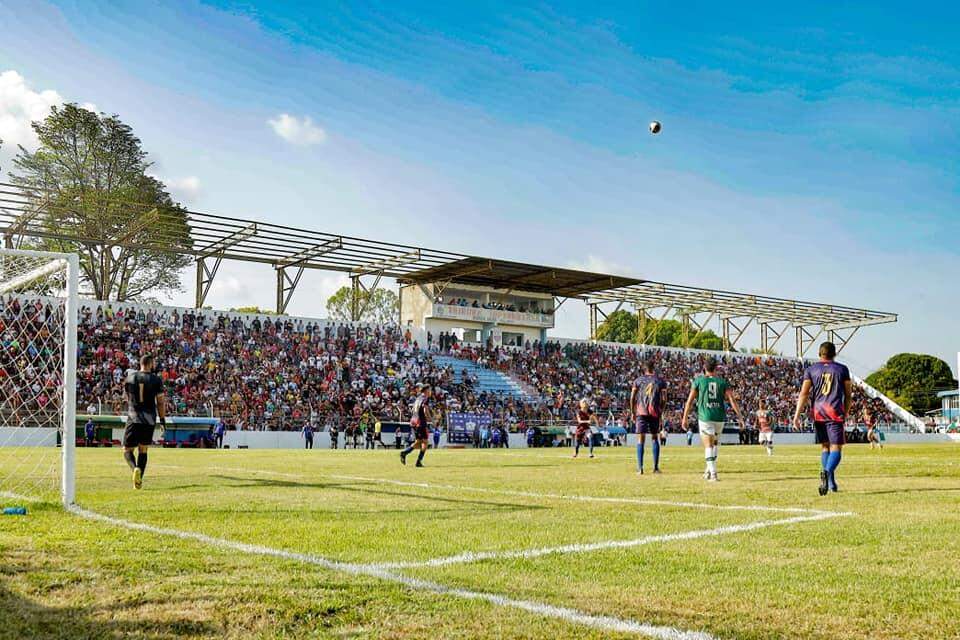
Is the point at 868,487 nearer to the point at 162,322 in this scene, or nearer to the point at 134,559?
the point at 134,559

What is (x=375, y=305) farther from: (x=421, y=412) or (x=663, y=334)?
(x=421, y=412)

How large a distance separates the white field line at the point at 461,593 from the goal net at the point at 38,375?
2.97 meters

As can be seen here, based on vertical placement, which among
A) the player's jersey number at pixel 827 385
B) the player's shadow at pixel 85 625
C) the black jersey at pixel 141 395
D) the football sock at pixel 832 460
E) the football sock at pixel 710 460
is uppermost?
the player's jersey number at pixel 827 385

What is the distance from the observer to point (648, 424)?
15492mm

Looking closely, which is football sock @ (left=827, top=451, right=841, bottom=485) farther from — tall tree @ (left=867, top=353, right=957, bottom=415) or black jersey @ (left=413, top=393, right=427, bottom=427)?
tall tree @ (left=867, top=353, right=957, bottom=415)

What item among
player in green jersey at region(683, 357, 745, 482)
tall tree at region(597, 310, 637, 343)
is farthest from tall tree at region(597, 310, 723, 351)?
player in green jersey at region(683, 357, 745, 482)

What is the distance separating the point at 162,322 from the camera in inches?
1585

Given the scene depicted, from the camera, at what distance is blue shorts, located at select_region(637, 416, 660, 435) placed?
15328mm

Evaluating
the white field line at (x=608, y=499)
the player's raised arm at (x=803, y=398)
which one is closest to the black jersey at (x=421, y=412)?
the white field line at (x=608, y=499)

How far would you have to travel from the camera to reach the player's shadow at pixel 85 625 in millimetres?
3879

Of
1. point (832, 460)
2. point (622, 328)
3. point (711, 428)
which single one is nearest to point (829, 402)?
point (832, 460)

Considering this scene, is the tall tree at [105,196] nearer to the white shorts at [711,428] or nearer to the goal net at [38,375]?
the goal net at [38,375]

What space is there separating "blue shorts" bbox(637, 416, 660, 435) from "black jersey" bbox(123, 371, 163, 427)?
8.44 metres

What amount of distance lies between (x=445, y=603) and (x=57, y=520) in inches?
193
